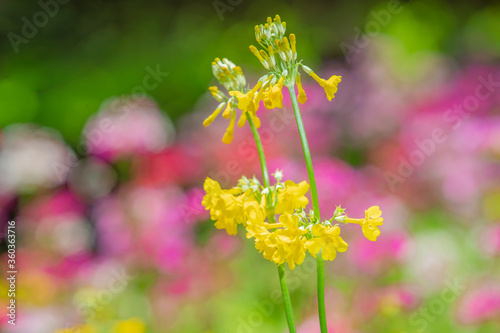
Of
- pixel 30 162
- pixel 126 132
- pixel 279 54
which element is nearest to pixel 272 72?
pixel 279 54

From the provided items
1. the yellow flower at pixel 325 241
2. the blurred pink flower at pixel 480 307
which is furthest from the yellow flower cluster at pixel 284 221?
the blurred pink flower at pixel 480 307

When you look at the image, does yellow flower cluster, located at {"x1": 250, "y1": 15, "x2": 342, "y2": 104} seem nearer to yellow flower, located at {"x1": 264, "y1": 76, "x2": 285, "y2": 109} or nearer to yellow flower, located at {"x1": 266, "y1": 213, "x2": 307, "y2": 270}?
yellow flower, located at {"x1": 264, "y1": 76, "x2": 285, "y2": 109}

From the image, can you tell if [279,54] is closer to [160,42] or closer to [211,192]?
[211,192]

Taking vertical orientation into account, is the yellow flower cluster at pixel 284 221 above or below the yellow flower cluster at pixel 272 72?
below

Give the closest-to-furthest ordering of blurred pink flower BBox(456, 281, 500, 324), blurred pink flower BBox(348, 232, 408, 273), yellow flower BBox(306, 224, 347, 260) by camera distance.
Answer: yellow flower BBox(306, 224, 347, 260) < blurred pink flower BBox(456, 281, 500, 324) < blurred pink flower BBox(348, 232, 408, 273)

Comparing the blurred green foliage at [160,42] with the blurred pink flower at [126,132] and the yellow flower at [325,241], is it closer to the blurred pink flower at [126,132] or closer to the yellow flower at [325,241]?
the blurred pink flower at [126,132]

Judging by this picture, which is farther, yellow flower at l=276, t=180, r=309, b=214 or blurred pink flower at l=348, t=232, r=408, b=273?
blurred pink flower at l=348, t=232, r=408, b=273

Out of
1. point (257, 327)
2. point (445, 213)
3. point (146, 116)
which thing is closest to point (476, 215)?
point (445, 213)

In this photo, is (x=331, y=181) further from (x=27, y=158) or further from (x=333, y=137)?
(x=27, y=158)

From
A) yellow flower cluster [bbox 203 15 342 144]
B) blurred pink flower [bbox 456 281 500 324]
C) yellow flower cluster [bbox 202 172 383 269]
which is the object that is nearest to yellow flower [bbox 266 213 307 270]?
yellow flower cluster [bbox 202 172 383 269]
